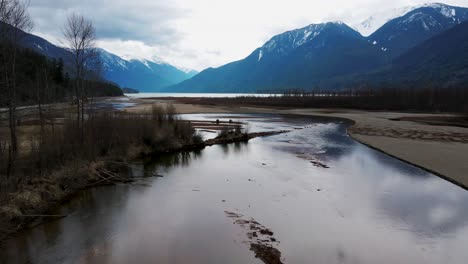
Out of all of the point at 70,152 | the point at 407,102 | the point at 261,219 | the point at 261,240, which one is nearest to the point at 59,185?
the point at 70,152

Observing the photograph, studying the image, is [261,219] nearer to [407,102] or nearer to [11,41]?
[11,41]

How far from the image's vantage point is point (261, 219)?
16109 mm

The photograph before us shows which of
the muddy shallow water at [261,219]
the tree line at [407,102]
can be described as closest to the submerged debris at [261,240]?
the muddy shallow water at [261,219]

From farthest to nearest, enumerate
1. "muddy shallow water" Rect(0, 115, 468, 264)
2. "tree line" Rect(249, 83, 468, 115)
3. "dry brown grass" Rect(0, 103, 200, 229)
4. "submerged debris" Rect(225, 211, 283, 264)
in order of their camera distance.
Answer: "tree line" Rect(249, 83, 468, 115) → "dry brown grass" Rect(0, 103, 200, 229) → "muddy shallow water" Rect(0, 115, 468, 264) → "submerged debris" Rect(225, 211, 283, 264)

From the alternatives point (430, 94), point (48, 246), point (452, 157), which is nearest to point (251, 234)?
point (48, 246)

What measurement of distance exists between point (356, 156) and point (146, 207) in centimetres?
2224

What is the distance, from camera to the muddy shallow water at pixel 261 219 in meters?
12.6

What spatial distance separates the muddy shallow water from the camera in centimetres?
1259

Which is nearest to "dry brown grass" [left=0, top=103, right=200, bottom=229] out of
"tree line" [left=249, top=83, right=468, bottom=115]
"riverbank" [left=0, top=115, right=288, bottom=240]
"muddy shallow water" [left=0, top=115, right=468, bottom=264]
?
"riverbank" [left=0, top=115, right=288, bottom=240]

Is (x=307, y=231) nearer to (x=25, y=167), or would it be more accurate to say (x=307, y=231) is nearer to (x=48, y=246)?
(x=48, y=246)

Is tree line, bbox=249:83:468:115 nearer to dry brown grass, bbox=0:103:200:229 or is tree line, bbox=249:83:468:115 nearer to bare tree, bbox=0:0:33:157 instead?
dry brown grass, bbox=0:103:200:229

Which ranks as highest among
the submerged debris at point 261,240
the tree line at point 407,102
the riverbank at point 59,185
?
the tree line at point 407,102

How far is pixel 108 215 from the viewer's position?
637 inches

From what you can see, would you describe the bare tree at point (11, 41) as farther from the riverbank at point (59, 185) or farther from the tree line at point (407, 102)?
the tree line at point (407, 102)
